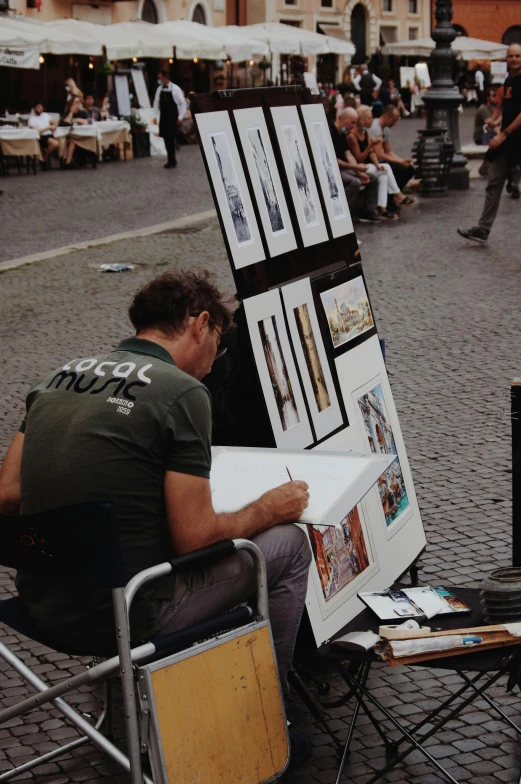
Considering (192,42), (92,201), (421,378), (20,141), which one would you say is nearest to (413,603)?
(421,378)

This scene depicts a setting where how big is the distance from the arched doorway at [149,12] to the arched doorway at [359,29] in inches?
616

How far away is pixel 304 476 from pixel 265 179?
969 mm

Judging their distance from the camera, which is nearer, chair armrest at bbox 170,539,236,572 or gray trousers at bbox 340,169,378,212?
chair armrest at bbox 170,539,236,572

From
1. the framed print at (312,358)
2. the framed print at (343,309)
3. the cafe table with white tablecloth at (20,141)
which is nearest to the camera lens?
the framed print at (312,358)

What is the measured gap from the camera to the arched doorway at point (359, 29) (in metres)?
52.8

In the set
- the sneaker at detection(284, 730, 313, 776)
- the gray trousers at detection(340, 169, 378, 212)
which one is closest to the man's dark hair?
the sneaker at detection(284, 730, 313, 776)

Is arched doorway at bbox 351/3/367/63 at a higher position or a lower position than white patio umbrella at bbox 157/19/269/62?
higher

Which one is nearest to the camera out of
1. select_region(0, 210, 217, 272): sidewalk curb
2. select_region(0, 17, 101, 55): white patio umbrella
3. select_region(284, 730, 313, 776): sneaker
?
select_region(284, 730, 313, 776): sneaker

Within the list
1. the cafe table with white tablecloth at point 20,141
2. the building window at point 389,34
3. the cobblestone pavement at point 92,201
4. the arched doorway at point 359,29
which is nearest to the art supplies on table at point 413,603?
the cobblestone pavement at point 92,201

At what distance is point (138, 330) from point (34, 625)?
710 mm

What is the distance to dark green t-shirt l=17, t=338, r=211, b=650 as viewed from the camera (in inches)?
99.8

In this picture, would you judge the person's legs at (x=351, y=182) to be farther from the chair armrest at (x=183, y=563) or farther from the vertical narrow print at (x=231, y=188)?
the chair armrest at (x=183, y=563)

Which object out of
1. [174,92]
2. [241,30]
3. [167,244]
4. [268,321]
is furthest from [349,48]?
[268,321]

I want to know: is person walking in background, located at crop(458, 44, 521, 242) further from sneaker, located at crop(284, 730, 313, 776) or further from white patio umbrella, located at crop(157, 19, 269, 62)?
white patio umbrella, located at crop(157, 19, 269, 62)
